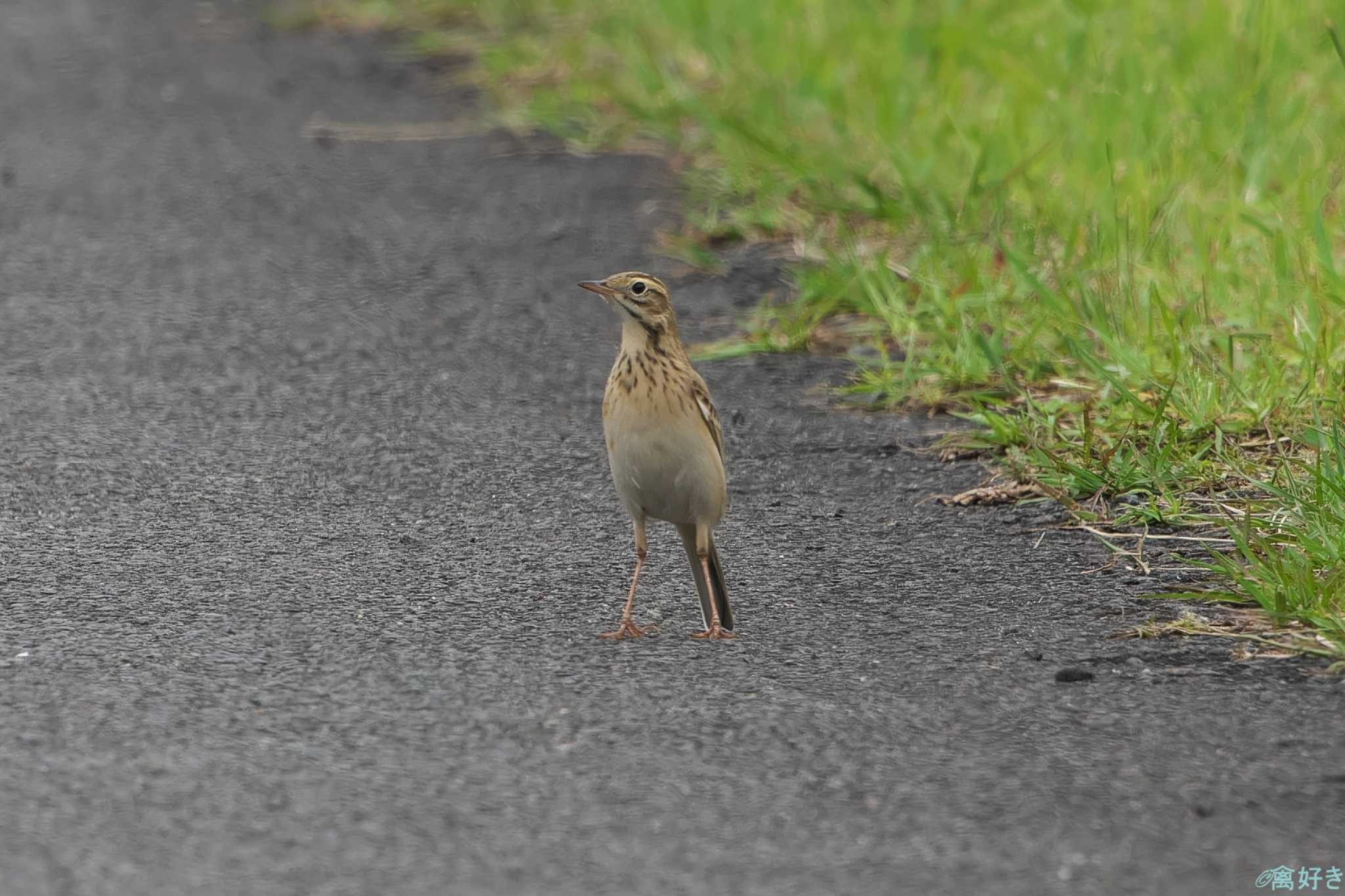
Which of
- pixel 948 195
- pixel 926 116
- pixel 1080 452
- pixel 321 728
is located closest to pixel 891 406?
pixel 1080 452

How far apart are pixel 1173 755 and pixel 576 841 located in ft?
4.08

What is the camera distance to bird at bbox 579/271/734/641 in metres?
4.62

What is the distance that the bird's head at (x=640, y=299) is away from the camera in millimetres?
4805

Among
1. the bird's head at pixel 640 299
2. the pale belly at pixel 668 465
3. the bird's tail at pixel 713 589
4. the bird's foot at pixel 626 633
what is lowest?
the bird's foot at pixel 626 633

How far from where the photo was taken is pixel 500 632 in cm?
463

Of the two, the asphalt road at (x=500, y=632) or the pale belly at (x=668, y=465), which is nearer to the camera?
the asphalt road at (x=500, y=632)

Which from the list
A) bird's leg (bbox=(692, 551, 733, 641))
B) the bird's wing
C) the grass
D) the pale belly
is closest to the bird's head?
the bird's wing

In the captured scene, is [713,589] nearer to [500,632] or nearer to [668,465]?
[668,465]

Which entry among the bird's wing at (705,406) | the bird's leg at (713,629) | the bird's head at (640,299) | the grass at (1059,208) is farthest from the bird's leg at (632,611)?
the grass at (1059,208)

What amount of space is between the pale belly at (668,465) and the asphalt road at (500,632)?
0.33 m

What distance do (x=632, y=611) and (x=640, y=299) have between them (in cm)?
79

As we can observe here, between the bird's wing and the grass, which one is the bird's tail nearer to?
the bird's wing

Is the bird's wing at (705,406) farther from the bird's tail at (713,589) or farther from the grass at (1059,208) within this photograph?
the grass at (1059,208)

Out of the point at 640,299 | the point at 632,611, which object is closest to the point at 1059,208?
the point at 640,299
